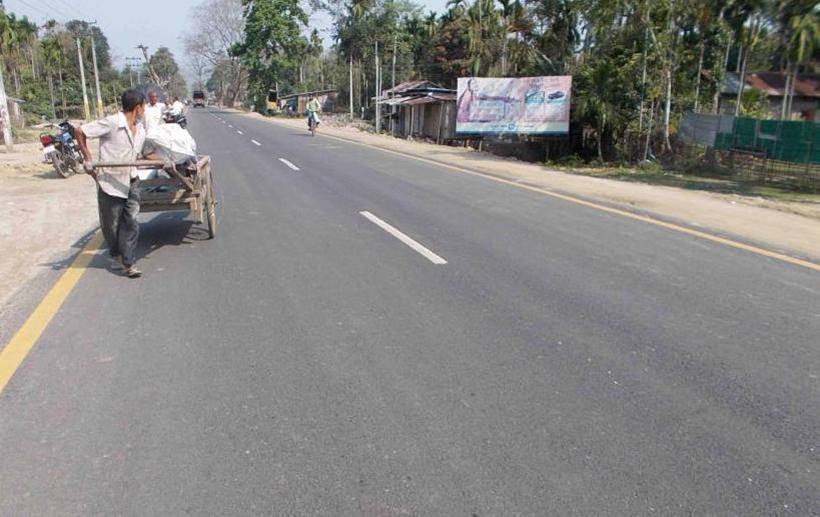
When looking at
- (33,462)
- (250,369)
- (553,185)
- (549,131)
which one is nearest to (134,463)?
(33,462)

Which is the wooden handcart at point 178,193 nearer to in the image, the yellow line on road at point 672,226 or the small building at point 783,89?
the yellow line on road at point 672,226

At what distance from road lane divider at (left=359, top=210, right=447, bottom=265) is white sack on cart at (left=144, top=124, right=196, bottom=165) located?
2.64 metres

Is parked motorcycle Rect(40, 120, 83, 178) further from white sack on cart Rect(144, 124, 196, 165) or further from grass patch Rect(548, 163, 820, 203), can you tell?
grass patch Rect(548, 163, 820, 203)

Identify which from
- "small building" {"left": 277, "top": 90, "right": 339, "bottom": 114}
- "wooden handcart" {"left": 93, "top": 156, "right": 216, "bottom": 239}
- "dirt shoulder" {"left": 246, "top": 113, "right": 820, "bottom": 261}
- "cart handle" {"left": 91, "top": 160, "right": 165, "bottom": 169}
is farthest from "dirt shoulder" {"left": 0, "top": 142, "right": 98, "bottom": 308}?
"small building" {"left": 277, "top": 90, "right": 339, "bottom": 114}

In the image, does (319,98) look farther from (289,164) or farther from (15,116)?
(289,164)

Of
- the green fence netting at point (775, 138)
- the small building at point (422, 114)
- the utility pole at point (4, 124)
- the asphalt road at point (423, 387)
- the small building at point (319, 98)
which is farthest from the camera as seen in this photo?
the small building at point (319, 98)

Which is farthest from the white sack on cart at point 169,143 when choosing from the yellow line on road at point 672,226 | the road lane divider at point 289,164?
the road lane divider at point 289,164

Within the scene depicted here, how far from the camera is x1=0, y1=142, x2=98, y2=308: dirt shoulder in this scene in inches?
283

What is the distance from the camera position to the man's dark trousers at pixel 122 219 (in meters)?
6.53

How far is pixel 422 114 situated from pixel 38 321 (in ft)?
115

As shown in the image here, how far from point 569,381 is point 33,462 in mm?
2982

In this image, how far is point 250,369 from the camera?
435 centimetres

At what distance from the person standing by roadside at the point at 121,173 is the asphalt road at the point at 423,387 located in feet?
1.35

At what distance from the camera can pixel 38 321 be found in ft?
17.5
